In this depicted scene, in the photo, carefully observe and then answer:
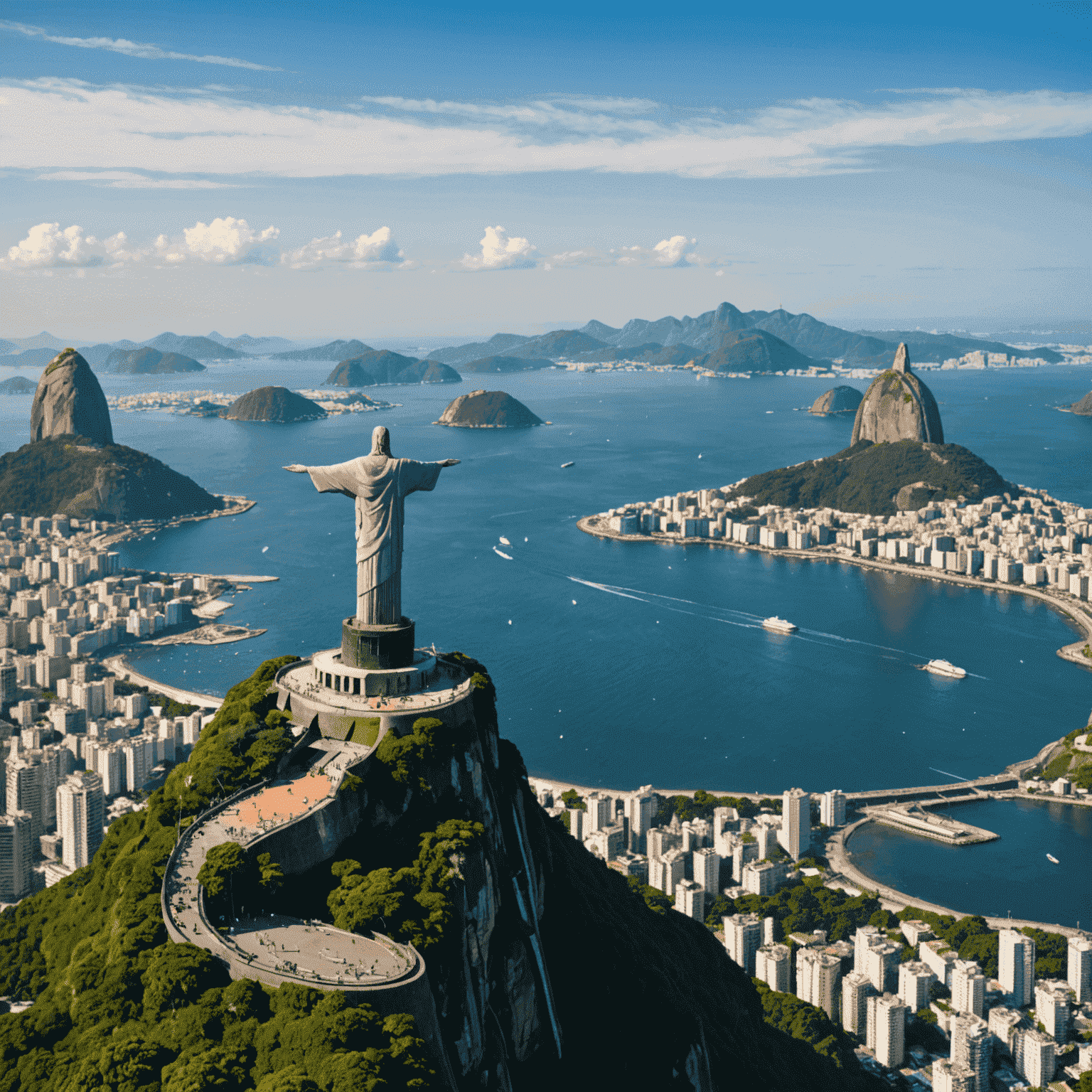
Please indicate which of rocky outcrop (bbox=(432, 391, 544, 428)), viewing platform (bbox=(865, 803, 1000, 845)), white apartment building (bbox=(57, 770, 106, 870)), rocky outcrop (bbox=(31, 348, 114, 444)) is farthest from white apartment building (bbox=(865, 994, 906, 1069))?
rocky outcrop (bbox=(432, 391, 544, 428))

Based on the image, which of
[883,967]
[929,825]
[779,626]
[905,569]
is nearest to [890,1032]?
[883,967]

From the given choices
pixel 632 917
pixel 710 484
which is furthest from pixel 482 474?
pixel 632 917

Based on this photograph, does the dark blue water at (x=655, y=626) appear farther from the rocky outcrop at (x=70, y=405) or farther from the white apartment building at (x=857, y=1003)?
the white apartment building at (x=857, y=1003)

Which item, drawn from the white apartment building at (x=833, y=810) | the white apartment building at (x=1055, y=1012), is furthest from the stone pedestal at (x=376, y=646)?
the white apartment building at (x=833, y=810)

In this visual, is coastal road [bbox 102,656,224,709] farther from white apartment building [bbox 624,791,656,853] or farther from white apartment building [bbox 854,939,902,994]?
white apartment building [bbox 854,939,902,994]

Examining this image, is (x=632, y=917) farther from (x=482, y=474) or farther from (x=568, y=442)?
(x=568, y=442)
